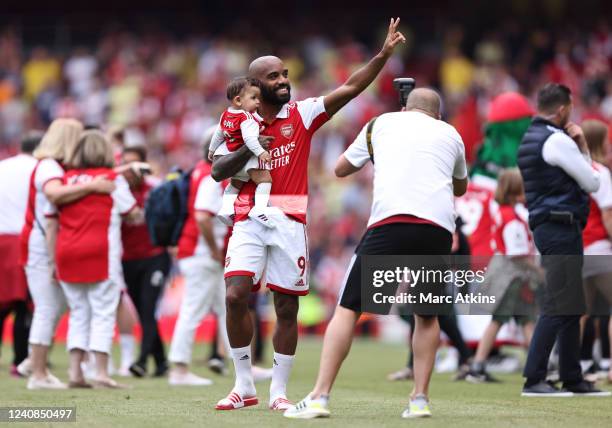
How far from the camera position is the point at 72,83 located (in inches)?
1102

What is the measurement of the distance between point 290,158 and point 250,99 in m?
0.49

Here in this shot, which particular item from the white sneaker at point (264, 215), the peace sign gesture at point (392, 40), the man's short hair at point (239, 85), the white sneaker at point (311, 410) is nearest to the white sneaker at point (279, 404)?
the white sneaker at point (311, 410)

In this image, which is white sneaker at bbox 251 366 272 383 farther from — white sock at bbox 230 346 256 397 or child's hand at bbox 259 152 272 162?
child's hand at bbox 259 152 272 162

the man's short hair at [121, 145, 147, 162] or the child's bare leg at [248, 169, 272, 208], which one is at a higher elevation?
the man's short hair at [121, 145, 147, 162]

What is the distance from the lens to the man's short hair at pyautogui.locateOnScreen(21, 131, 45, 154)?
12164 mm

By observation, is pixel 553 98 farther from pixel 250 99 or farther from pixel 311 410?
pixel 311 410

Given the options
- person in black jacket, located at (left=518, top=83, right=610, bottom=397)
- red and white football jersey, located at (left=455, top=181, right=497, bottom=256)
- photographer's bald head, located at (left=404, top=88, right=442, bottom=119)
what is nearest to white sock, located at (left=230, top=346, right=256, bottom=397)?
photographer's bald head, located at (left=404, top=88, right=442, bottom=119)

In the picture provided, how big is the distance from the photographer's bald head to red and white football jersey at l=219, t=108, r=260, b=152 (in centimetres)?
104

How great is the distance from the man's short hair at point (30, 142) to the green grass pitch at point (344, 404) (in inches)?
87.1

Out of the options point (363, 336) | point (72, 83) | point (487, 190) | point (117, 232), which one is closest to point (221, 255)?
point (117, 232)

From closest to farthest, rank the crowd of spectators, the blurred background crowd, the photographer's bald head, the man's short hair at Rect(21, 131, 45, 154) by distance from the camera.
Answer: the photographer's bald head < the man's short hair at Rect(21, 131, 45, 154) < the crowd of spectators < the blurred background crowd

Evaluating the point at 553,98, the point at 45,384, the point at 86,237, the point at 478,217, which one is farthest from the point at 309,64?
the point at 553,98

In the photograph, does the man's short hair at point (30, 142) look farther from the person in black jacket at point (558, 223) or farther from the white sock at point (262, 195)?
the person in black jacket at point (558, 223)

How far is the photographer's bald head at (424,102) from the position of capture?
26.5 feet
